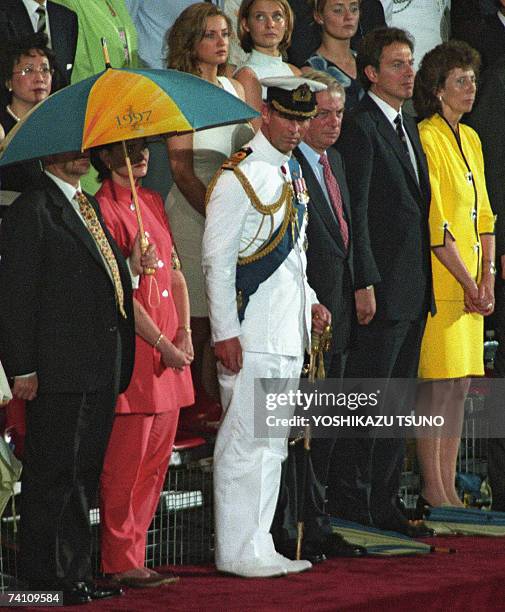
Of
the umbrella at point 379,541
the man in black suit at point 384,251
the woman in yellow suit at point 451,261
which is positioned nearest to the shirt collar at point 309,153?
the man in black suit at point 384,251

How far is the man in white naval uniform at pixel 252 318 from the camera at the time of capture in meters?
5.48

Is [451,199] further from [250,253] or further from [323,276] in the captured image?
A: [250,253]

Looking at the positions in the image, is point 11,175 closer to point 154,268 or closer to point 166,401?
point 154,268

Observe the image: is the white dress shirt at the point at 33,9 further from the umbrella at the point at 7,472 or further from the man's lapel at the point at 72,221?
the umbrella at the point at 7,472

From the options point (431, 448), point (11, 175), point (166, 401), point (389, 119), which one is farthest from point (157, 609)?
point (389, 119)

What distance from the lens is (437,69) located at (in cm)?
684

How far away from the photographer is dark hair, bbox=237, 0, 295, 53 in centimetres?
655

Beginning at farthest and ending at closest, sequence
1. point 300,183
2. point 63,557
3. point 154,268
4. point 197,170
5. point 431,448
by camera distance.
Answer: point 431,448, point 197,170, point 300,183, point 154,268, point 63,557

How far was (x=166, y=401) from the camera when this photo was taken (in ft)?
17.8

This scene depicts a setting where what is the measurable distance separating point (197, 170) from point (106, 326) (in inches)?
48.9

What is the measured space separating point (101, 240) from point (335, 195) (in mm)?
1272

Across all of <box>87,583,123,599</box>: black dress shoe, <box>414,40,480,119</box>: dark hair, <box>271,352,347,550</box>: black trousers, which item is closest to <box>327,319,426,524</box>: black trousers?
<box>271,352,347,550</box>: black trousers

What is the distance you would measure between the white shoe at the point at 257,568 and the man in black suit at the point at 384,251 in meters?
0.83

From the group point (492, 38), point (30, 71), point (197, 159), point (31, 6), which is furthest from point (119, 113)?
point (492, 38)
